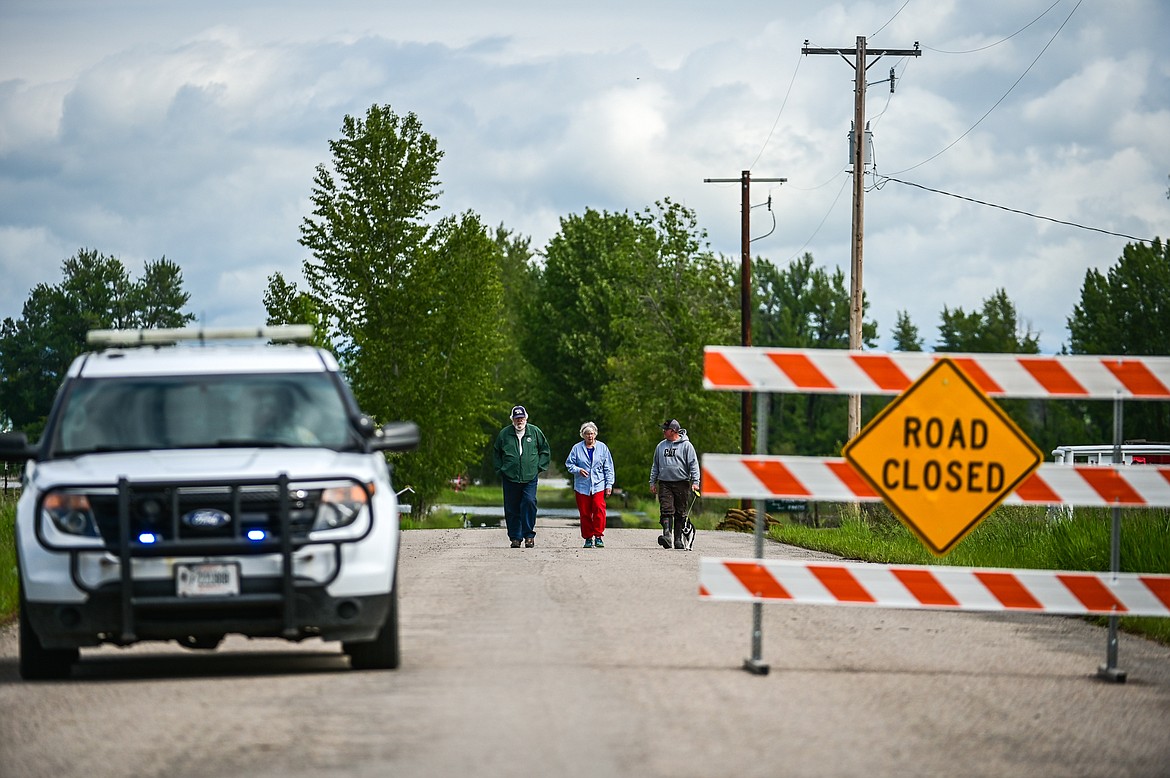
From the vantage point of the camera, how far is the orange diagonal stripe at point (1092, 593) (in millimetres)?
10086

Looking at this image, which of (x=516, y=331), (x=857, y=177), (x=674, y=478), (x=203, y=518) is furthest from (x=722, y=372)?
(x=516, y=331)

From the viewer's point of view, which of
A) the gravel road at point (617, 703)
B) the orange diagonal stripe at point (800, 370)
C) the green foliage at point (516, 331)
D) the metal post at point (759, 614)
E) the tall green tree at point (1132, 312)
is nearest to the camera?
the gravel road at point (617, 703)

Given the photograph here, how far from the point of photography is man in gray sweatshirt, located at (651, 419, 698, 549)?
24.4 m

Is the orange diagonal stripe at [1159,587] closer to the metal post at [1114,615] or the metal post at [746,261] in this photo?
the metal post at [1114,615]

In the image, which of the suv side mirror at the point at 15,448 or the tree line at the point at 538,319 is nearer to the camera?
the suv side mirror at the point at 15,448

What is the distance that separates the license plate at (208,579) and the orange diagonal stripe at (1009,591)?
4.41 meters

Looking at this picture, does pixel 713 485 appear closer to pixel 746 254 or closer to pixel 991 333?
pixel 746 254

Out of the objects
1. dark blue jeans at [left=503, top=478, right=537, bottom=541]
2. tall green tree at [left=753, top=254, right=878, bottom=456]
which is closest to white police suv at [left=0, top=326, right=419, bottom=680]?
dark blue jeans at [left=503, top=478, right=537, bottom=541]

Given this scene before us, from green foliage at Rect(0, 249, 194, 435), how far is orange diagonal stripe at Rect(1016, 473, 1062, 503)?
107 m

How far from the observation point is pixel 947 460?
33.0 ft

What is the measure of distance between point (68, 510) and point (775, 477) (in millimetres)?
4119

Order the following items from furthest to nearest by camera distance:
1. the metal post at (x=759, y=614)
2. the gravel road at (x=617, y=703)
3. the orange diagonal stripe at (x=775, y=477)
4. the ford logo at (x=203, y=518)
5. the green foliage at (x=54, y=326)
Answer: the green foliage at (x=54, y=326)
the orange diagonal stripe at (x=775, y=477)
the metal post at (x=759, y=614)
the ford logo at (x=203, y=518)
the gravel road at (x=617, y=703)

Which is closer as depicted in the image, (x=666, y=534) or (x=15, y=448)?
(x=15, y=448)

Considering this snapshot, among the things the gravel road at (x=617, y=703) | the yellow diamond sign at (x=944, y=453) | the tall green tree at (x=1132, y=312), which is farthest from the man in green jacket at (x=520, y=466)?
the tall green tree at (x=1132, y=312)
